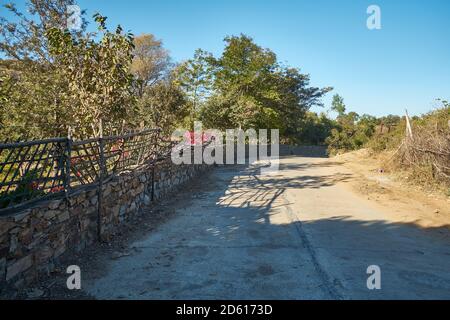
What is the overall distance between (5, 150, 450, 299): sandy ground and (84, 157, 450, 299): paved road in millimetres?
16

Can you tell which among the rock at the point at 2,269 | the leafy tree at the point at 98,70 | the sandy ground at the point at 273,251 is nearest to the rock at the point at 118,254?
the sandy ground at the point at 273,251

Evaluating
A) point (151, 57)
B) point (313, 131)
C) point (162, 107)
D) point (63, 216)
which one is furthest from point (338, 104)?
point (63, 216)

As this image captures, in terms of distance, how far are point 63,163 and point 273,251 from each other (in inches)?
148

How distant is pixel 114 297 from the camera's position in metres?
4.25

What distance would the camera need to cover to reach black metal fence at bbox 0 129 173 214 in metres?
4.39

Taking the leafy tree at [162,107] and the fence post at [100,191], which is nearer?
the fence post at [100,191]

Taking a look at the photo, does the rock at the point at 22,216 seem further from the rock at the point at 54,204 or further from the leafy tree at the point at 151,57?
the leafy tree at the point at 151,57

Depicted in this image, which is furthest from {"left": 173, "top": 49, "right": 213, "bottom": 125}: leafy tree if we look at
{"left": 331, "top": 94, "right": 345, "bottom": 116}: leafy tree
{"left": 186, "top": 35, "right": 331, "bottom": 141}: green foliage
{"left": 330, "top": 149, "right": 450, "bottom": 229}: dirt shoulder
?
{"left": 331, "top": 94, "right": 345, "bottom": 116}: leafy tree

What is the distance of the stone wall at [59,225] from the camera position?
4.02 m

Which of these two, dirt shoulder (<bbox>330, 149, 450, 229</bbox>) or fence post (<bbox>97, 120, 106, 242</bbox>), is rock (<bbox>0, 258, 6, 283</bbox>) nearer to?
fence post (<bbox>97, 120, 106, 242</bbox>)

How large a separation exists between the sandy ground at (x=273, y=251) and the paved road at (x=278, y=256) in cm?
2

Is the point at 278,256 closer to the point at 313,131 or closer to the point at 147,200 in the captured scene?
Result: the point at 147,200
